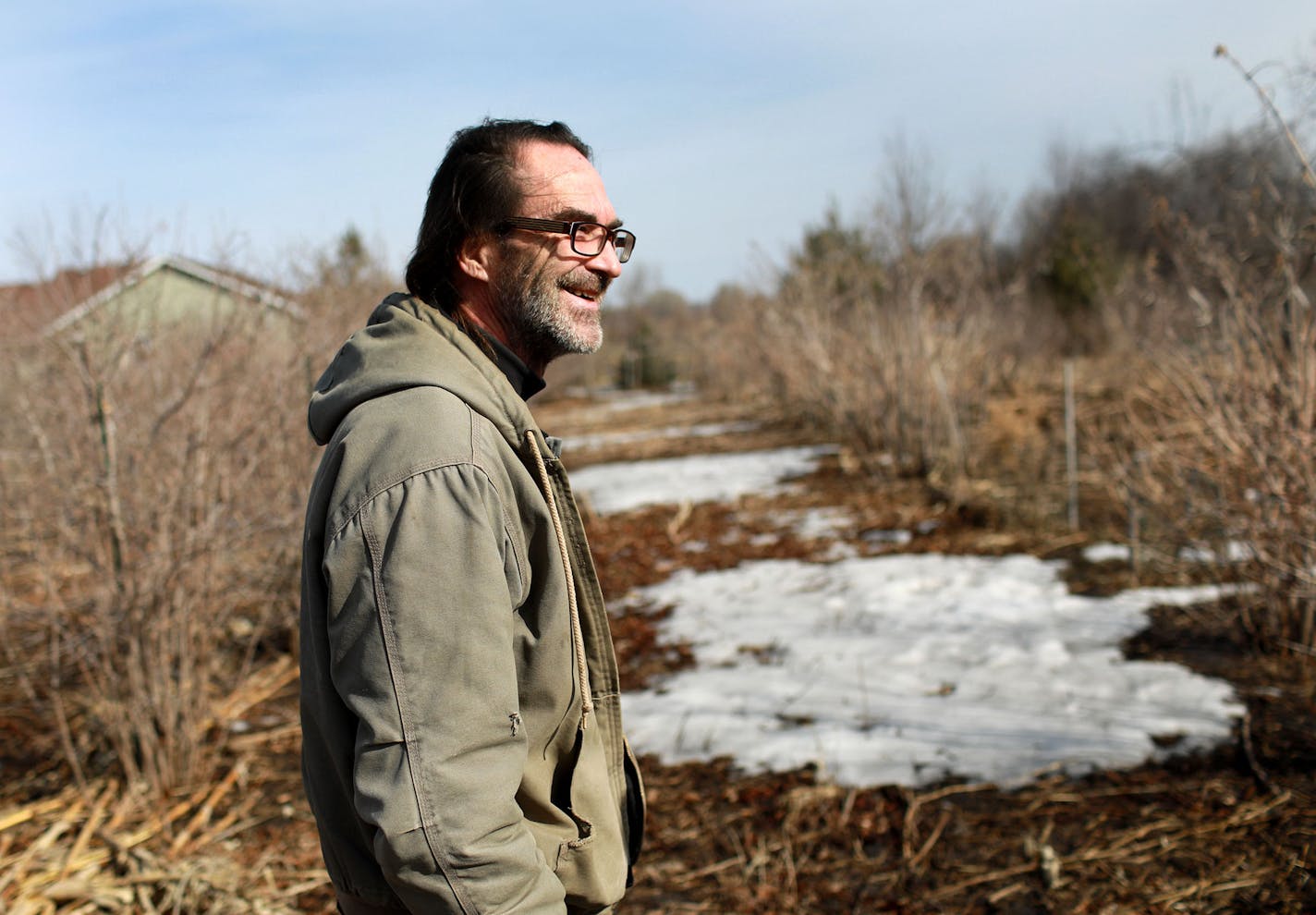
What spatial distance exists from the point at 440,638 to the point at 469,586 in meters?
0.08

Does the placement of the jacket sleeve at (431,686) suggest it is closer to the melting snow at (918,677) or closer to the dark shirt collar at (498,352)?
the dark shirt collar at (498,352)

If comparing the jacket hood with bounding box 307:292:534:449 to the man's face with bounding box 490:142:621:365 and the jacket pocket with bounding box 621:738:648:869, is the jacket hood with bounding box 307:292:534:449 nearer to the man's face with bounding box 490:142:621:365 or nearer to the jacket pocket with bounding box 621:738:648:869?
the man's face with bounding box 490:142:621:365

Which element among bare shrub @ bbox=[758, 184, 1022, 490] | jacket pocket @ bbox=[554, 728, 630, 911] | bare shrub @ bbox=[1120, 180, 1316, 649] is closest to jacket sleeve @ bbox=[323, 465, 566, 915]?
jacket pocket @ bbox=[554, 728, 630, 911]

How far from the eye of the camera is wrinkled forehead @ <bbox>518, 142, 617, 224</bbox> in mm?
1638

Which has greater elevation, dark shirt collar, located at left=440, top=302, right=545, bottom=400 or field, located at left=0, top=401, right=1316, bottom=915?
dark shirt collar, located at left=440, top=302, right=545, bottom=400

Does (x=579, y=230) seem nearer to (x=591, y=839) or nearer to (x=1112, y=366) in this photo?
(x=591, y=839)

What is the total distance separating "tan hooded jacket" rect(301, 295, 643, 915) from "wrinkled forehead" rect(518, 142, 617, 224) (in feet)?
0.87

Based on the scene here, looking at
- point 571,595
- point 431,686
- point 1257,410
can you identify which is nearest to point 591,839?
point 571,595

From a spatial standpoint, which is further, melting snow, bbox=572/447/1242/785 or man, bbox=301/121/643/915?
melting snow, bbox=572/447/1242/785

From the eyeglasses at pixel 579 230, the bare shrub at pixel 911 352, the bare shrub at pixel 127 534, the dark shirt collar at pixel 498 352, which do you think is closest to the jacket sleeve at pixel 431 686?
the dark shirt collar at pixel 498 352

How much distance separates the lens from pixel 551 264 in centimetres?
165

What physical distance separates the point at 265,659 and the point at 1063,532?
5909 millimetres

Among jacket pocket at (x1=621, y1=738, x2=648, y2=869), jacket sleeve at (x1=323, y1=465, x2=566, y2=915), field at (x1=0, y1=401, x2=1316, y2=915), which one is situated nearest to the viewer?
jacket sleeve at (x1=323, y1=465, x2=566, y2=915)

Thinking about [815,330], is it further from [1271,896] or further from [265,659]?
[1271,896]
